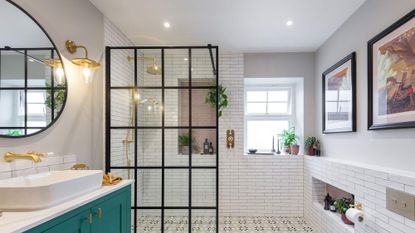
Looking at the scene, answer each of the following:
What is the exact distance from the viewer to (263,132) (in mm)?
4508

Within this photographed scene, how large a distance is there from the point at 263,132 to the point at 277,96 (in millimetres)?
659

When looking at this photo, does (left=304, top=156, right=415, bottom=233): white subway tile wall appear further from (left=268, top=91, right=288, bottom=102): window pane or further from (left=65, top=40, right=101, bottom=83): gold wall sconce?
(left=65, top=40, right=101, bottom=83): gold wall sconce

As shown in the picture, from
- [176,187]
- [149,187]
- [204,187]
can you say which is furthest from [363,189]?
[149,187]

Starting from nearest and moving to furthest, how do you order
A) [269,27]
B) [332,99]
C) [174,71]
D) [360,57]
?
[360,57] < [174,71] < [269,27] < [332,99]

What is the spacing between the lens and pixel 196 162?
2875 mm

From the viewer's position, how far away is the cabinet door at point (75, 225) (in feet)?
4.43

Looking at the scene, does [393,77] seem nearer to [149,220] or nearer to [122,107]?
[122,107]

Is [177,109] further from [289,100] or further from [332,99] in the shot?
[289,100]

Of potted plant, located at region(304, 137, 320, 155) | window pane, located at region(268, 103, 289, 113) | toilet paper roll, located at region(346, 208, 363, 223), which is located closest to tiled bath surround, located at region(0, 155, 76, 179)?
toilet paper roll, located at region(346, 208, 363, 223)

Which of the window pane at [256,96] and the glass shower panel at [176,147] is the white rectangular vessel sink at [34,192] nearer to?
the glass shower panel at [176,147]

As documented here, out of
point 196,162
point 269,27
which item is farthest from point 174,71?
point 269,27

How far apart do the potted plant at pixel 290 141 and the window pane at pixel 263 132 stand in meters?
0.20

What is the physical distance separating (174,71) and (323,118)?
2.14m

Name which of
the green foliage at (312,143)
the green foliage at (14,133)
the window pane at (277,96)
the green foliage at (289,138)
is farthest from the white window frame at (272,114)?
the green foliage at (14,133)
